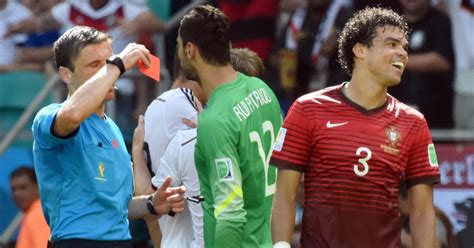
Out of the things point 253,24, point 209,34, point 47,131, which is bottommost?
point 253,24

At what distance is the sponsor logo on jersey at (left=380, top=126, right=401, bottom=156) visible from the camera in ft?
21.4

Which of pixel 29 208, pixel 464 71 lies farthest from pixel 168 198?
pixel 464 71

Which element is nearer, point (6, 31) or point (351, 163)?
point (351, 163)

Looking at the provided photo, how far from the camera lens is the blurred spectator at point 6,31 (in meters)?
11.2

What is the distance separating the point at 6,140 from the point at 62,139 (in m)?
4.63

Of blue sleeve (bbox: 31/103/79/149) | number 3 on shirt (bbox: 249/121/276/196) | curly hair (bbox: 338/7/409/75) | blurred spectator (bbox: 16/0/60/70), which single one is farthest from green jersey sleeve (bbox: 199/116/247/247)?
blurred spectator (bbox: 16/0/60/70)

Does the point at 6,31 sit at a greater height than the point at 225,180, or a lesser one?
lesser

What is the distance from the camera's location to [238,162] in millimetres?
6582

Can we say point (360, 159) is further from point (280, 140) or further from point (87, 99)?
point (87, 99)

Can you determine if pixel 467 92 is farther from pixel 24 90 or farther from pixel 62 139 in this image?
pixel 62 139

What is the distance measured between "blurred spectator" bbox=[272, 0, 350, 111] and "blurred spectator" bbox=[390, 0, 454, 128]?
1.78 ft

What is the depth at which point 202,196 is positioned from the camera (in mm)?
6832

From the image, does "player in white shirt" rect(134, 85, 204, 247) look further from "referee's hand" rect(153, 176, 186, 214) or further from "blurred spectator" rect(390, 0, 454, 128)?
"blurred spectator" rect(390, 0, 454, 128)

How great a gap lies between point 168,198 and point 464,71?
4.35 m
